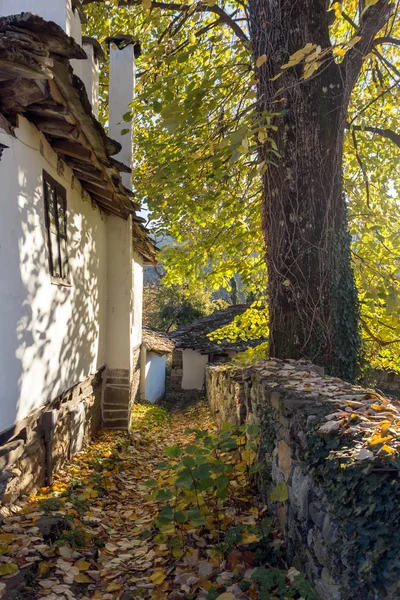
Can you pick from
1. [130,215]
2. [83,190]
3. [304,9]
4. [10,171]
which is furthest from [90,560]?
[130,215]

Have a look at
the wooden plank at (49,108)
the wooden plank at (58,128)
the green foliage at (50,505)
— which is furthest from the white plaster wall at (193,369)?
the wooden plank at (49,108)

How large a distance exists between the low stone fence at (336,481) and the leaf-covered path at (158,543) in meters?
0.25

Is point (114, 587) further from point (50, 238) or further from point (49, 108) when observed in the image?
point (49, 108)

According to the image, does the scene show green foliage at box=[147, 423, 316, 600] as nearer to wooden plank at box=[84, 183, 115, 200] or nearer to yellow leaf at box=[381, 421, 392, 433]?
yellow leaf at box=[381, 421, 392, 433]

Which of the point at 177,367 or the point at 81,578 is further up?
the point at 81,578

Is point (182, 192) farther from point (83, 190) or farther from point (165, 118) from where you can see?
point (165, 118)

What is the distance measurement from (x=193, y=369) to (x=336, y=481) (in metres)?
18.6

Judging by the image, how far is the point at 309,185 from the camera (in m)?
4.66

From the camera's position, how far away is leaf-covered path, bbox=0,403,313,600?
9.02ft

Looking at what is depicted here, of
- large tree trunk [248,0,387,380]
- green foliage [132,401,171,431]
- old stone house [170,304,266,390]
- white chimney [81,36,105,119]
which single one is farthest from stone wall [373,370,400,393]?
white chimney [81,36,105,119]

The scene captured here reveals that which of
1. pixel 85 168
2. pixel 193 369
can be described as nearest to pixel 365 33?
pixel 85 168

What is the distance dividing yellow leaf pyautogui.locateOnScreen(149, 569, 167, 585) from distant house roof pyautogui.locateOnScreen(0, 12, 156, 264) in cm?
340

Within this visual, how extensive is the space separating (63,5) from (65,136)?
2.04 m

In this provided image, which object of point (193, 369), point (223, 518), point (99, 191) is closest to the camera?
point (223, 518)
